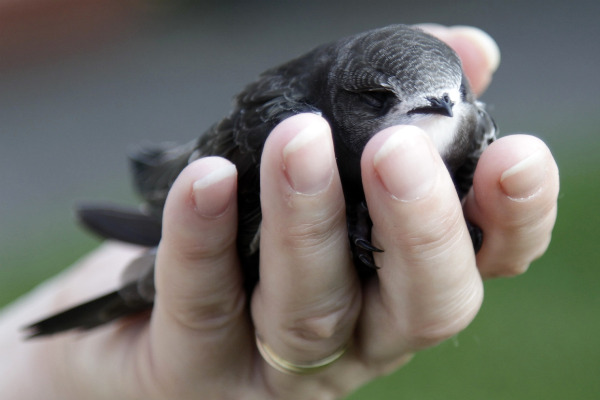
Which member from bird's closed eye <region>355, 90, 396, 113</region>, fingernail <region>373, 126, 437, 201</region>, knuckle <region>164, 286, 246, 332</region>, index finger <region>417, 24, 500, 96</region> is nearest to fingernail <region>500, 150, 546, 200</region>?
fingernail <region>373, 126, 437, 201</region>

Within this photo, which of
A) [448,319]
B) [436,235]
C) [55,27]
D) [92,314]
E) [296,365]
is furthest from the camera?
[55,27]

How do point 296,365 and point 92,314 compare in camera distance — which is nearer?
point 296,365

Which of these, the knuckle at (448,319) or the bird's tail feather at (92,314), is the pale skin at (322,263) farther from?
the bird's tail feather at (92,314)

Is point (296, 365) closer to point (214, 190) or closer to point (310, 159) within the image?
point (214, 190)

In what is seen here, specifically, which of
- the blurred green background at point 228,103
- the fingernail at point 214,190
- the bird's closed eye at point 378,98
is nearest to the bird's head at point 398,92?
the bird's closed eye at point 378,98

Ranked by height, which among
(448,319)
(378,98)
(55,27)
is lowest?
(55,27)

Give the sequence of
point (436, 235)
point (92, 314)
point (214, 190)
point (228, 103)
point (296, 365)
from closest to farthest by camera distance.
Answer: point (436, 235) < point (214, 190) < point (296, 365) < point (92, 314) < point (228, 103)

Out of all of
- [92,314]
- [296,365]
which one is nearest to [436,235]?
[296,365]
